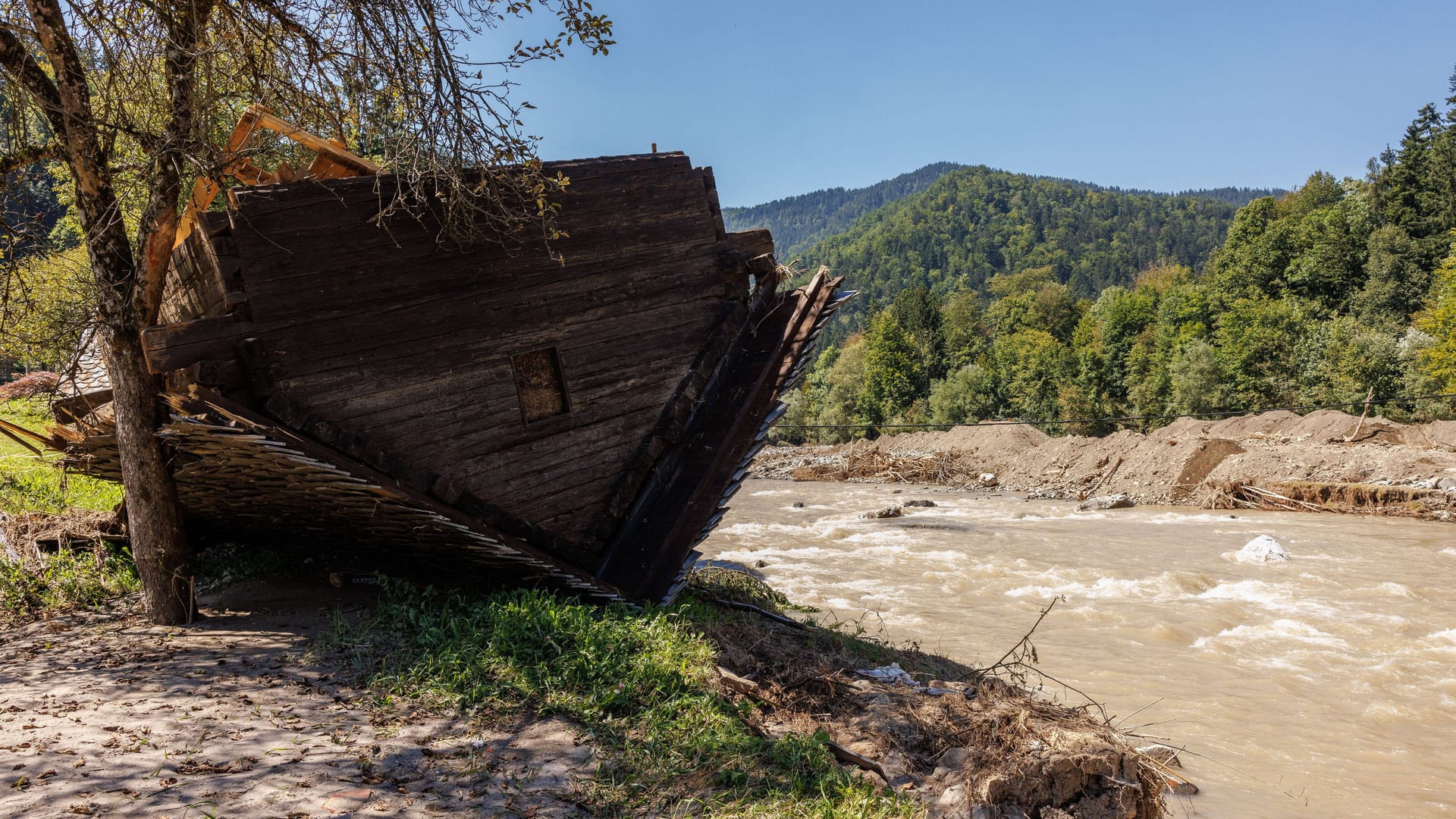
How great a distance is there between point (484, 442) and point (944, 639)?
636 cm

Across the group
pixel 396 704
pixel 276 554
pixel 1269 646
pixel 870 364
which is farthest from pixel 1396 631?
pixel 870 364

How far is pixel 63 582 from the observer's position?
7000 mm

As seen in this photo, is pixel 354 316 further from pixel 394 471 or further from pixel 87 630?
pixel 87 630

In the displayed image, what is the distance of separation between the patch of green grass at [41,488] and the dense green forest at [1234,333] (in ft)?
141

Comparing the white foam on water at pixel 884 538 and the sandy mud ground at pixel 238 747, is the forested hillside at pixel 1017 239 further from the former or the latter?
the sandy mud ground at pixel 238 747

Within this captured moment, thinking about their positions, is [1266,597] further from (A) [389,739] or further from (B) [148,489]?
(B) [148,489]

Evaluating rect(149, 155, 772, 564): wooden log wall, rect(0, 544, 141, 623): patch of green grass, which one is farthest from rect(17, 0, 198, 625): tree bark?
rect(0, 544, 141, 623): patch of green grass

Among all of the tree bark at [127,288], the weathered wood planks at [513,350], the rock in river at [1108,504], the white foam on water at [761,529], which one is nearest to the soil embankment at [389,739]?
the tree bark at [127,288]

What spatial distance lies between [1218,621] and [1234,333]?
52.7 metres

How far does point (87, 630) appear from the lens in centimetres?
602

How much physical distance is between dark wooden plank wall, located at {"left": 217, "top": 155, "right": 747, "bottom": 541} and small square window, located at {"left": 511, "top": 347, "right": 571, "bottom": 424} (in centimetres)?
8

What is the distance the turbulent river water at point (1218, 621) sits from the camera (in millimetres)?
6750

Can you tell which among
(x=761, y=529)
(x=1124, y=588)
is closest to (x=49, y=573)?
(x=1124, y=588)

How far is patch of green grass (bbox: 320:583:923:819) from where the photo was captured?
3.76 m
